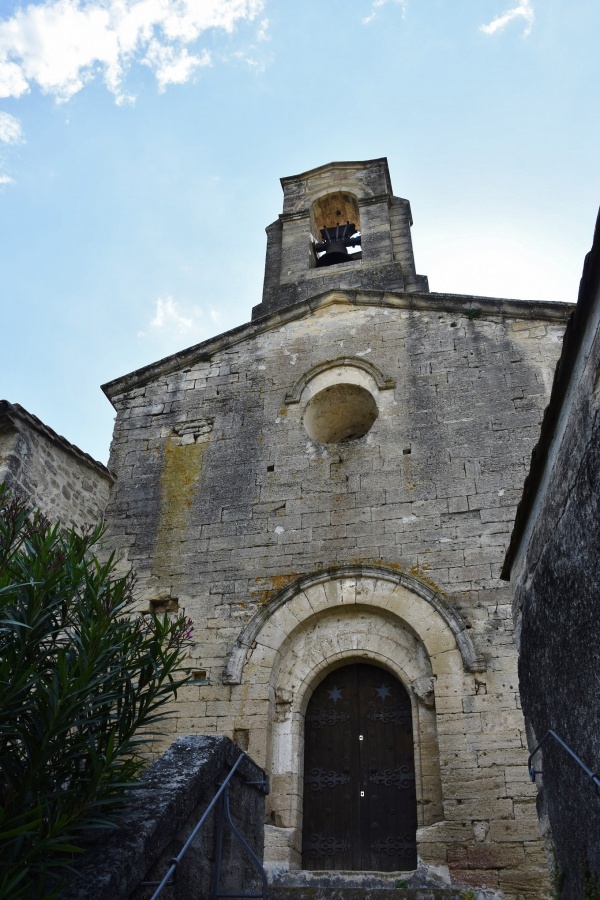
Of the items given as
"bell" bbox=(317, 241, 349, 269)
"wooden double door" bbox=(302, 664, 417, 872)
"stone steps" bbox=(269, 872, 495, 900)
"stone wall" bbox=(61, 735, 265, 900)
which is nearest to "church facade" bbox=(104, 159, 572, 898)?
"wooden double door" bbox=(302, 664, 417, 872)

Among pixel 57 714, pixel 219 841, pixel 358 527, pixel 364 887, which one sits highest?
pixel 358 527

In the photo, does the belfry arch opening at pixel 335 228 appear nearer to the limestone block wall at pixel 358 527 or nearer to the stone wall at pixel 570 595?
the limestone block wall at pixel 358 527

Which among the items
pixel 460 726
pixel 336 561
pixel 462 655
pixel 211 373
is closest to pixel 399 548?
A: pixel 336 561

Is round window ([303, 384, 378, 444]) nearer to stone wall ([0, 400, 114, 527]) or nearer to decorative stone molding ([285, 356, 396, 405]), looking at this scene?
decorative stone molding ([285, 356, 396, 405])

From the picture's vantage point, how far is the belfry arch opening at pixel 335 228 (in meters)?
11.2

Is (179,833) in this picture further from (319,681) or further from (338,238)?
(338,238)

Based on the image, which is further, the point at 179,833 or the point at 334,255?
the point at 334,255

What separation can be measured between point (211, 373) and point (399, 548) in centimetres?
345

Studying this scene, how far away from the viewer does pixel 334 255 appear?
1121 cm

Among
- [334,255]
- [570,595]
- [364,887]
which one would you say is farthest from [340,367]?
[570,595]

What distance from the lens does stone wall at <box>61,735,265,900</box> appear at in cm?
268

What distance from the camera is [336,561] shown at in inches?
291

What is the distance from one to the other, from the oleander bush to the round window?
5.10m

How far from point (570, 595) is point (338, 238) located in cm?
921
